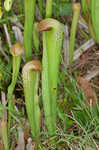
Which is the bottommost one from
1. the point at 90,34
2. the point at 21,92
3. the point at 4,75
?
the point at 21,92

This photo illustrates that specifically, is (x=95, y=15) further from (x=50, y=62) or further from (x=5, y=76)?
(x=5, y=76)

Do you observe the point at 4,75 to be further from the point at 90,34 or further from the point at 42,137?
the point at 90,34

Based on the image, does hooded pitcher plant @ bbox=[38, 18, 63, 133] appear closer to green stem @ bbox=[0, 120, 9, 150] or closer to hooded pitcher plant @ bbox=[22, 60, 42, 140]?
hooded pitcher plant @ bbox=[22, 60, 42, 140]

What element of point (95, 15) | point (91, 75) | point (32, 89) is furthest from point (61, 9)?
point (32, 89)

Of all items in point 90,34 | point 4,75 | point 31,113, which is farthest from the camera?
point 90,34

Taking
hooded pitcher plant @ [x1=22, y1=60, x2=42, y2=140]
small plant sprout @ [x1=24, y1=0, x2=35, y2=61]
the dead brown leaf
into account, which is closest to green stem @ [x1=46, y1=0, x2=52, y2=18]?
small plant sprout @ [x1=24, y1=0, x2=35, y2=61]

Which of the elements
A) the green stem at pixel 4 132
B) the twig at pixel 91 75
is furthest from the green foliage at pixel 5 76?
the twig at pixel 91 75

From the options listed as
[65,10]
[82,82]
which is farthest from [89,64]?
[65,10]
